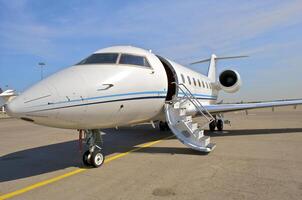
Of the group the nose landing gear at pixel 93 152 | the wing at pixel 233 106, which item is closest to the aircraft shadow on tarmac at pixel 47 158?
the nose landing gear at pixel 93 152

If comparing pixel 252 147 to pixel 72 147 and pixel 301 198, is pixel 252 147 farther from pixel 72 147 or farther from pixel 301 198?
pixel 72 147

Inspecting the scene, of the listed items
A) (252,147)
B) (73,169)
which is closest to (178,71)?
(252,147)

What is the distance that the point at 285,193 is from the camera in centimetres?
492

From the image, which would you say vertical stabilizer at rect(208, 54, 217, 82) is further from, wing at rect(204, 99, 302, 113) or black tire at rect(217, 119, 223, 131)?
wing at rect(204, 99, 302, 113)

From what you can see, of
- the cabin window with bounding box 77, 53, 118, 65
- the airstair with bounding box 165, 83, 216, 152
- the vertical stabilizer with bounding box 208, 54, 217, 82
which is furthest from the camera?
the vertical stabilizer with bounding box 208, 54, 217, 82

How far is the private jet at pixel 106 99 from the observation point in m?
5.54

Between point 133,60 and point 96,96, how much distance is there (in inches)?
84.2

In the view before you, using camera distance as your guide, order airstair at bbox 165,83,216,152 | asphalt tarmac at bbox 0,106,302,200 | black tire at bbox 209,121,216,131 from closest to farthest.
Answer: asphalt tarmac at bbox 0,106,302,200, airstair at bbox 165,83,216,152, black tire at bbox 209,121,216,131

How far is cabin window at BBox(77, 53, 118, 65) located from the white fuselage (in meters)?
0.23

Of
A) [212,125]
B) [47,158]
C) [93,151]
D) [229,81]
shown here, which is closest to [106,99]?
[93,151]

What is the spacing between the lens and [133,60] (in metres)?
7.96

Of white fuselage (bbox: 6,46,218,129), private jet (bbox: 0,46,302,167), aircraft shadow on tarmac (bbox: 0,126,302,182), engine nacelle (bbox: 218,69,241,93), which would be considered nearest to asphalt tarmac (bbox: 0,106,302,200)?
aircraft shadow on tarmac (bbox: 0,126,302,182)

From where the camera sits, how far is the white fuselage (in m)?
5.45

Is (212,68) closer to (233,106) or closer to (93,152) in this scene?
(233,106)
